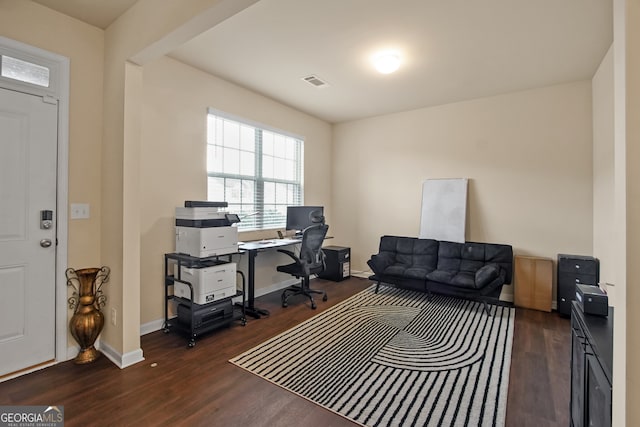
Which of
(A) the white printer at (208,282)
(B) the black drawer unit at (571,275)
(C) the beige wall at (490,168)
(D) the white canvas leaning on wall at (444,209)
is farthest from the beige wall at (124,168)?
(B) the black drawer unit at (571,275)

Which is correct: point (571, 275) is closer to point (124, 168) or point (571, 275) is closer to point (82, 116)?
point (124, 168)

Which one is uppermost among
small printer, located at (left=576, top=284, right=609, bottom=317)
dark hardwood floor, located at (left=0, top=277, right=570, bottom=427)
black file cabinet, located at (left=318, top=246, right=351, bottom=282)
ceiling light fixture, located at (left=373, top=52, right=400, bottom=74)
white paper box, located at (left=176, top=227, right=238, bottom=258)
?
ceiling light fixture, located at (left=373, top=52, right=400, bottom=74)

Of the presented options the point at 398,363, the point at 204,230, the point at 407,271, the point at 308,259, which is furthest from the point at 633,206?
the point at 407,271

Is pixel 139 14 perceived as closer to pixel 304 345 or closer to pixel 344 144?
pixel 304 345

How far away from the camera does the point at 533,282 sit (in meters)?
3.75

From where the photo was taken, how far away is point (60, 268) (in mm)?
2373

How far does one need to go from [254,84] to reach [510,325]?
418 centimetres

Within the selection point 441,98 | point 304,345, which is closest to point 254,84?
point 441,98

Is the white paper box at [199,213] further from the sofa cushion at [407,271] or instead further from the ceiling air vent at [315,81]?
the sofa cushion at [407,271]

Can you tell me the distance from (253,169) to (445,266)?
305cm

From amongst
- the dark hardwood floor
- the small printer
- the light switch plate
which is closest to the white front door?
the light switch plate

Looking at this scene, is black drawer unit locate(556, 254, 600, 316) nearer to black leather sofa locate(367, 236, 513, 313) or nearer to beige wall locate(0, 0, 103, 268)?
black leather sofa locate(367, 236, 513, 313)

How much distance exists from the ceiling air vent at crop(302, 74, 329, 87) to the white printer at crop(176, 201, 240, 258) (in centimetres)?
191

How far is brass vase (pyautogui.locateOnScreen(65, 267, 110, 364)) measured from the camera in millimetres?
2381
